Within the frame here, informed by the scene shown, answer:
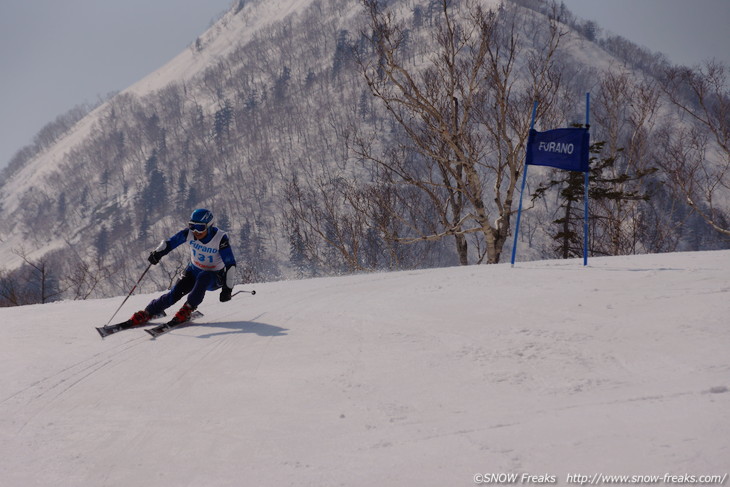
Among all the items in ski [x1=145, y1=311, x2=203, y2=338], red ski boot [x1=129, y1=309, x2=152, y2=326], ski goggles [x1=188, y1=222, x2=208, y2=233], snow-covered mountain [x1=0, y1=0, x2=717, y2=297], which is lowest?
ski [x1=145, y1=311, x2=203, y2=338]

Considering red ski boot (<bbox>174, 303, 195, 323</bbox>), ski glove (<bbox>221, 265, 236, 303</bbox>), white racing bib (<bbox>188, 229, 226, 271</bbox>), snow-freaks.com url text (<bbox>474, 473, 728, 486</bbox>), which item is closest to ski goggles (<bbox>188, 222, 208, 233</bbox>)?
white racing bib (<bbox>188, 229, 226, 271</bbox>)

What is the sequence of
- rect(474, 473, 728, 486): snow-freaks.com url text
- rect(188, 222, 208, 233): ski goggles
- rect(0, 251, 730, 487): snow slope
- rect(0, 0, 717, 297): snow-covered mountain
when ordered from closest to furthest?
rect(474, 473, 728, 486): snow-freaks.com url text < rect(0, 251, 730, 487): snow slope < rect(188, 222, 208, 233): ski goggles < rect(0, 0, 717, 297): snow-covered mountain

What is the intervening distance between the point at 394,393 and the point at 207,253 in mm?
3778

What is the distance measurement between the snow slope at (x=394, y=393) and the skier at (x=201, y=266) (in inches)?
21.3

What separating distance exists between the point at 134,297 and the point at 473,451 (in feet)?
23.4

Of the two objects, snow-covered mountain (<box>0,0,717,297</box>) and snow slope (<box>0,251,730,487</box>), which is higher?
snow-covered mountain (<box>0,0,717,297</box>)

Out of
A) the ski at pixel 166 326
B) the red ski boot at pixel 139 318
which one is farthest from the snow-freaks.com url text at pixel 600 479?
the red ski boot at pixel 139 318

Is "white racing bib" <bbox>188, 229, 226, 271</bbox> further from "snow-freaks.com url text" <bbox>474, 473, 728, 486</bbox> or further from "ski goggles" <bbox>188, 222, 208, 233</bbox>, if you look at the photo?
"snow-freaks.com url text" <bbox>474, 473, 728, 486</bbox>

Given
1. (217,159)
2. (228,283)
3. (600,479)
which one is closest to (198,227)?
(228,283)

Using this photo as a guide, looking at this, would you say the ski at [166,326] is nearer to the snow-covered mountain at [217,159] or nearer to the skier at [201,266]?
the skier at [201,266]

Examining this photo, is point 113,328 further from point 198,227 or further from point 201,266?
point 198,227

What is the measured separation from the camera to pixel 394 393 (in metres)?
3.11

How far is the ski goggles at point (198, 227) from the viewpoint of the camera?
5.82 metres

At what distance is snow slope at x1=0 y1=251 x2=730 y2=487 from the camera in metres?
2.28
